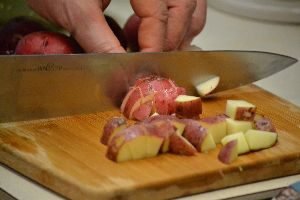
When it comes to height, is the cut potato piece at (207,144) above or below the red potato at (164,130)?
below

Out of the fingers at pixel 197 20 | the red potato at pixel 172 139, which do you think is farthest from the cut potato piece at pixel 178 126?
the fingers at pixel 197 20

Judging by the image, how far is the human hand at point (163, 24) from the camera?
1.71 metres

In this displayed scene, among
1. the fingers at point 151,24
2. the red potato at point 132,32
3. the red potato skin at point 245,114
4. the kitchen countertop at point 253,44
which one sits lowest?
the kitchen countertop at point 253,44

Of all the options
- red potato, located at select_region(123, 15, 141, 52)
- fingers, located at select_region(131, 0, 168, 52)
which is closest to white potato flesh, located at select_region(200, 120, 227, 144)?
fingers, located at select_region(131, 0, 168, 52)

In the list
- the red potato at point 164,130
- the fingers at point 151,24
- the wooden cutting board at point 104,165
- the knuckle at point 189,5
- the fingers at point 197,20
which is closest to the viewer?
the wooden cutting board at point 104,165

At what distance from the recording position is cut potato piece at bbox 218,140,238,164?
1.33 meters

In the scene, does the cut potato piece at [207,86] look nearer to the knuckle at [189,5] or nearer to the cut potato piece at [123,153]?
the knuckle at [189,5]

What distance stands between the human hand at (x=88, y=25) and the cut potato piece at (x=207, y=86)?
0.71ft

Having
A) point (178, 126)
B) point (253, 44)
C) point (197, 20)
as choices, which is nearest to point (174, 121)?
point (178, 126)

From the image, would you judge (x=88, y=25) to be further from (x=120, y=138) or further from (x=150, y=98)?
(x=120, y=138)

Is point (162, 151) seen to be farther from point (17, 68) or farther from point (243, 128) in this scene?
point (17, 68)

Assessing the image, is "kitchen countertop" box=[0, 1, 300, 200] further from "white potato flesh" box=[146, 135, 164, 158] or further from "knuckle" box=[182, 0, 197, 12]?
"knuckle" box=[182, 0, 197, 12]

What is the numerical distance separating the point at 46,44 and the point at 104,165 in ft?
1.51

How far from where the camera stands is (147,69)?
159cm
